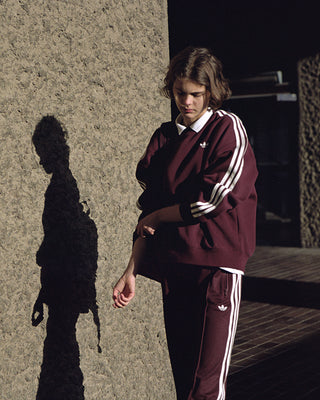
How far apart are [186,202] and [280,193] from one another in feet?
33.0

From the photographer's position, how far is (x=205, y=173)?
235cm

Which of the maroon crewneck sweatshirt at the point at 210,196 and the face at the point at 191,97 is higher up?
the face at the point at 191,97

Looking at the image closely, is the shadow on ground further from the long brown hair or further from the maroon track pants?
the long brown hair

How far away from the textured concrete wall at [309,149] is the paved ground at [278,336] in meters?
1.58

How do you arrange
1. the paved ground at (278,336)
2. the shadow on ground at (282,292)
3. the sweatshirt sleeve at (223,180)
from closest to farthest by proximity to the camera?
1. the sweatshirt sleeve at (223,180)
2. the paved ground at (278,336)
3. the shadow on ground at (282,292)

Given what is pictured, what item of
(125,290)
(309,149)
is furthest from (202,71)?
(309,149)

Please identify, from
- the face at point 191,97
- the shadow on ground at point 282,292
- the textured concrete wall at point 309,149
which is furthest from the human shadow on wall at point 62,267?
the textured concrete wall at point 309,149

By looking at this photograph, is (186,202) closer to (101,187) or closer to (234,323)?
(234,323)

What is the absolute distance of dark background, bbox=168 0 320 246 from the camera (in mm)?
10797

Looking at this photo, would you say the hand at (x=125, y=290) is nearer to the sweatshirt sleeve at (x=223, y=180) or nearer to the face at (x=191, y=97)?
the sweatshirt sleeve at (x=223, y=180)

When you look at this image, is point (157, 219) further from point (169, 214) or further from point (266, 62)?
point (266, 62)

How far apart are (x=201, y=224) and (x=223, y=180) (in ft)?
0.61

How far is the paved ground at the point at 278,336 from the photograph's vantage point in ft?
13.4

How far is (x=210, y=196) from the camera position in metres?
2.28
